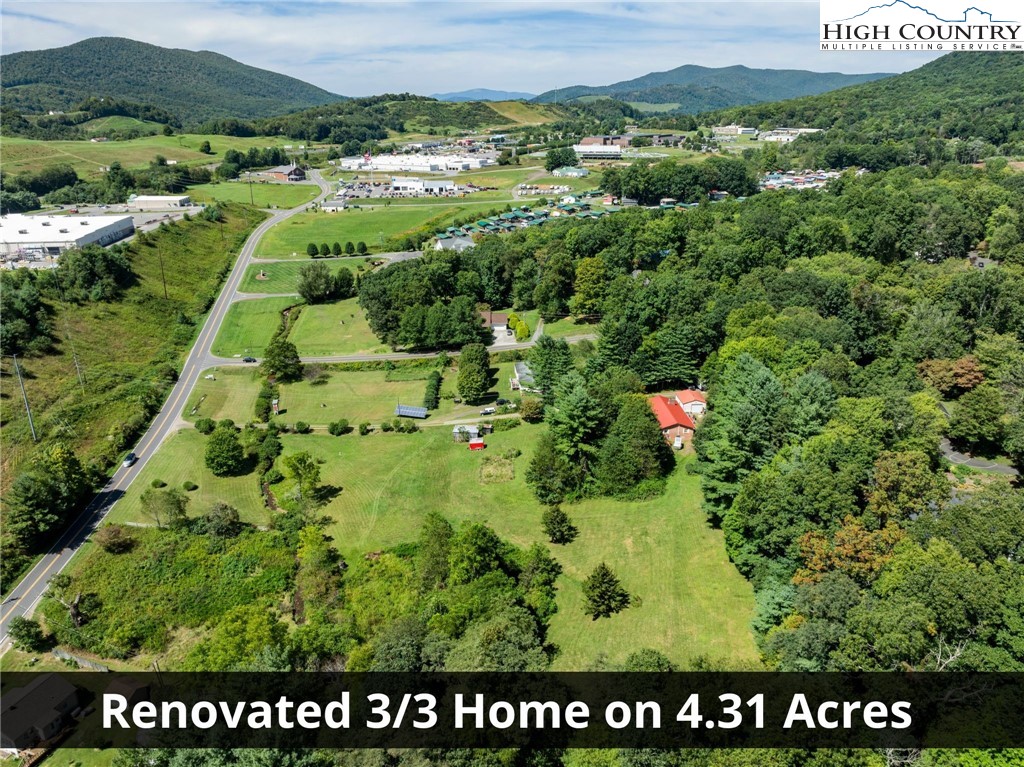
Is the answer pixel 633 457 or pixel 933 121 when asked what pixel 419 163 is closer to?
pixel 933 121

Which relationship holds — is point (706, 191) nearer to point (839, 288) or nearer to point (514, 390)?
point (839, 288)

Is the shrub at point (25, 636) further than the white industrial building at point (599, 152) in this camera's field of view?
No

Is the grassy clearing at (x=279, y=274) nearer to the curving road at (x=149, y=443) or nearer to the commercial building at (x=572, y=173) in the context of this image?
the curving road at (x=149, y=443)

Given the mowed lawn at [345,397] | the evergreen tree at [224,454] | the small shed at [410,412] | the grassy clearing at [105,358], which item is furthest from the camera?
the mowed lawn at [345,397]

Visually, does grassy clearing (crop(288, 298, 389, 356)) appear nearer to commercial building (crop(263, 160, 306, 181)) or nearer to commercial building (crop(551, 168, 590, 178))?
commercial building (crop(551, 168, 590, 178))

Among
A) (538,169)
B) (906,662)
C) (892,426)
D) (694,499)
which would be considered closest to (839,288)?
(892,426)

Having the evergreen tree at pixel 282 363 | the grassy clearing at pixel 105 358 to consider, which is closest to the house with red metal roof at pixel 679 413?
the evergreen tree at pixel 282 363
